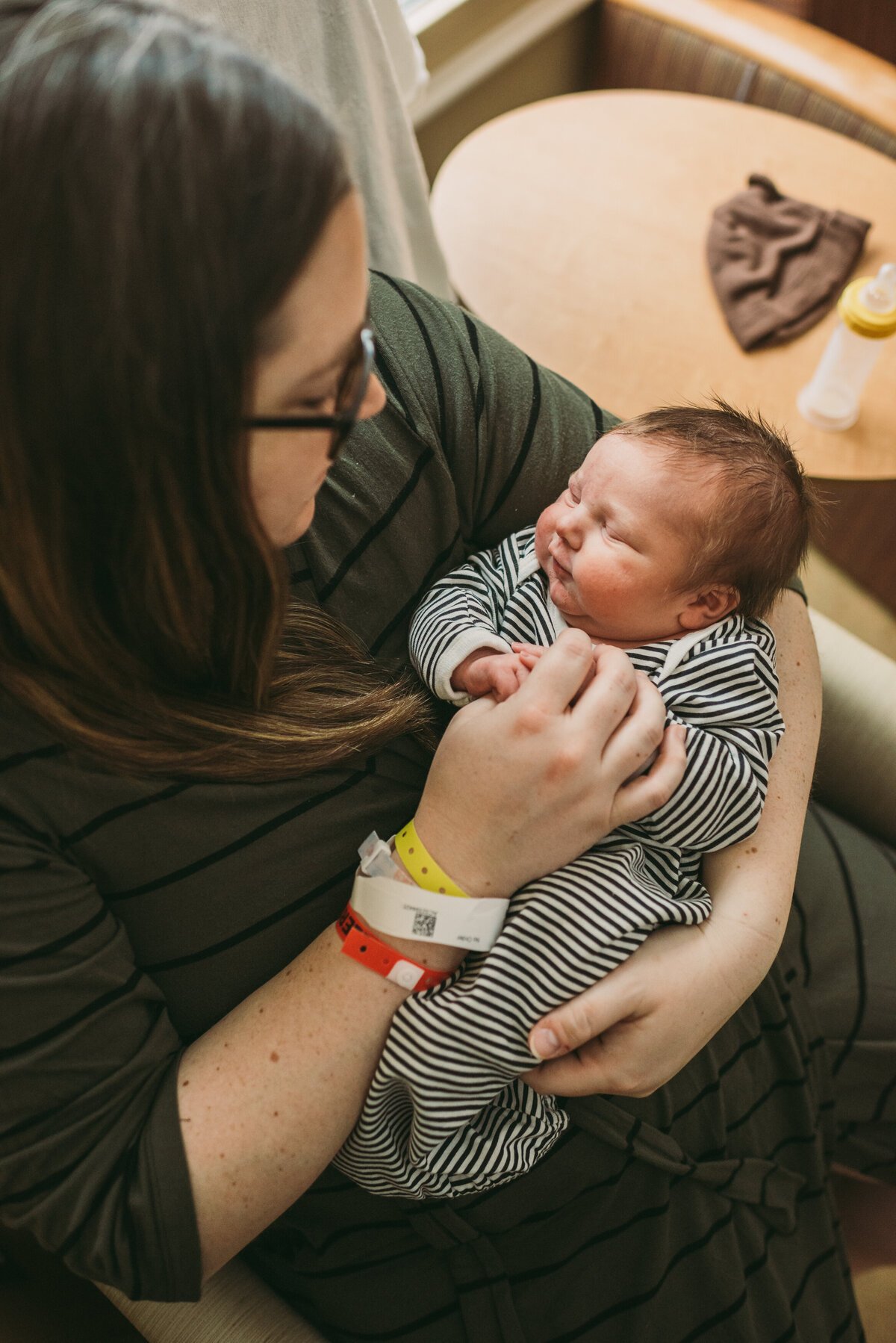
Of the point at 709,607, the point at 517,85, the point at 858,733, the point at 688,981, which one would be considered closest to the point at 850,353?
the point at 858,733

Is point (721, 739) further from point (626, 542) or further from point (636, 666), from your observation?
point (626, 542)

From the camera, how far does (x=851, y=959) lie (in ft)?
3.66

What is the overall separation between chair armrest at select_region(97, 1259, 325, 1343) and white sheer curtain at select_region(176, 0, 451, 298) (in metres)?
1.19

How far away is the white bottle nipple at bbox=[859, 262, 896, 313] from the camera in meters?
1.42

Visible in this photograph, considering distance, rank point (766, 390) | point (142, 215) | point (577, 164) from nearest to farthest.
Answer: point (142, 215) < point (766, 390) < point (577, 164)

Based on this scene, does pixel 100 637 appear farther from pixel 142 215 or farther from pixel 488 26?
pixel 488 26

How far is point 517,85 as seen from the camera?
258 cm

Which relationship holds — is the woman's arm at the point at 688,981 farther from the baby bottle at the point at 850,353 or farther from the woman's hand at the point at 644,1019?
the baby bottle at the point at 850,353

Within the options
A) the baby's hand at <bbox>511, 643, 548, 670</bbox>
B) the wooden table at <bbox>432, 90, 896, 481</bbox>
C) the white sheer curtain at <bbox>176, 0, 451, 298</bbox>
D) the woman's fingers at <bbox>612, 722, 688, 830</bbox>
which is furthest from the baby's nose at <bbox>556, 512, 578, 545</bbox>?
the wooden table at <bbox>432, 90, 896, 481</bbox>

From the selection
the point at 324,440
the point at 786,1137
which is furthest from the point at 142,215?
the point at 786,1137

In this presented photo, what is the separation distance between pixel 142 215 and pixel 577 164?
65.1 inches

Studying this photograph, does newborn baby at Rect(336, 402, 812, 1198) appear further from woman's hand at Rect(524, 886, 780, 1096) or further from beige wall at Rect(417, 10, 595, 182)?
beige wall at Rect(417, 10, 595, 182)

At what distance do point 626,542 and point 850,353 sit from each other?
2.67 ft

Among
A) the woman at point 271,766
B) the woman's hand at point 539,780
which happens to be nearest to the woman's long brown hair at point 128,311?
the woman at point 271,766
